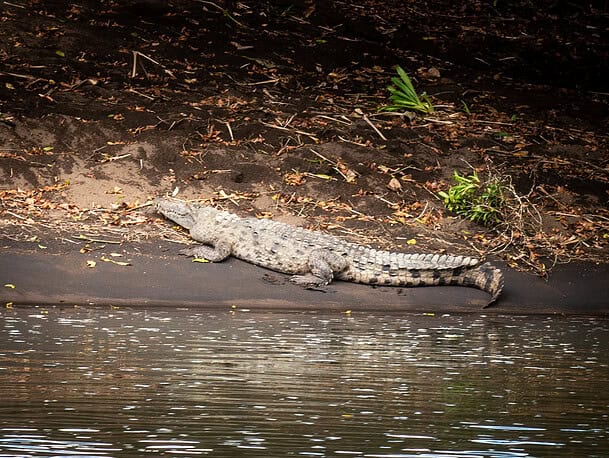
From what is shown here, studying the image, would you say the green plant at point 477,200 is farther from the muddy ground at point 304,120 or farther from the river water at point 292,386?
the river water at point 292,386

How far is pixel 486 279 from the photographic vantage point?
39.4 feet

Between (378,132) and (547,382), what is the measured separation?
8.92 meters

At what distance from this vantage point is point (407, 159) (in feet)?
51.3

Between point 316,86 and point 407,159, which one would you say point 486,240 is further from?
point 316,86

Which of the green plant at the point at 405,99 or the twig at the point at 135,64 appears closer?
the green plant at the point at 405,99

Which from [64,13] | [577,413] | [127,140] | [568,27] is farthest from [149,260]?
[568,27]

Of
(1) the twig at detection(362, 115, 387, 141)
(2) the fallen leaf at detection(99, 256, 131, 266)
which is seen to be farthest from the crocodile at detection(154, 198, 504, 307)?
(1) the twig at detection(362, 115, 387, 141)

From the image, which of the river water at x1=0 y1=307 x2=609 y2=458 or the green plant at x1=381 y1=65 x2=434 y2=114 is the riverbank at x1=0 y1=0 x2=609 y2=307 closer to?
the green plant at x1=381 y1=65 x2=434 y2=114

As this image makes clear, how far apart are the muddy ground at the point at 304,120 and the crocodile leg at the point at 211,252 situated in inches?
28.8

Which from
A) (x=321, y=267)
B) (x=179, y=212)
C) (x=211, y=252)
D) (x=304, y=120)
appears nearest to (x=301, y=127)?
(x=304, y=120)

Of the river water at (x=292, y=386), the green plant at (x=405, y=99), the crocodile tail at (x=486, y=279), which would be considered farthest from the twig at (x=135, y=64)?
the river water at (x=292, y=386)

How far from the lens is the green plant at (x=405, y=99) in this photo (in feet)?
57.1

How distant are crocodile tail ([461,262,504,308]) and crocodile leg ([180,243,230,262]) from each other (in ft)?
8.94

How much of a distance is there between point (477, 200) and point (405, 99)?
4.15m
